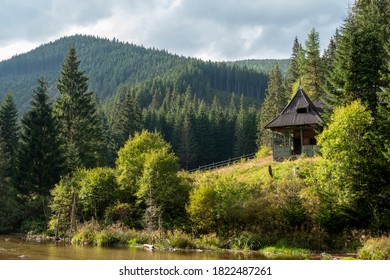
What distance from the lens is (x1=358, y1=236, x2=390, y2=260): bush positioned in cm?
2292

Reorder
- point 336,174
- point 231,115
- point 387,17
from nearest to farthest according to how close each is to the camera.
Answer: point 336,174, point 387,17, point 231,115

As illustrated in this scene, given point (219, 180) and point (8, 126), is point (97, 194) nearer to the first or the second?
point (219, 180)

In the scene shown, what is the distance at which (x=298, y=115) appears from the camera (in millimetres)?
44062

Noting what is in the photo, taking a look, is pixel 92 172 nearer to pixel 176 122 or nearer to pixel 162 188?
pixel 162 188

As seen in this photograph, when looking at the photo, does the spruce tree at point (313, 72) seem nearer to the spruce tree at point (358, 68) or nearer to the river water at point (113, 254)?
the spruce tree at point (358, 68)

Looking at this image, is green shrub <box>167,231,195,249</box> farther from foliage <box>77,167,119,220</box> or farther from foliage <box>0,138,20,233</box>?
foliage <box>0,138,20,233</box>

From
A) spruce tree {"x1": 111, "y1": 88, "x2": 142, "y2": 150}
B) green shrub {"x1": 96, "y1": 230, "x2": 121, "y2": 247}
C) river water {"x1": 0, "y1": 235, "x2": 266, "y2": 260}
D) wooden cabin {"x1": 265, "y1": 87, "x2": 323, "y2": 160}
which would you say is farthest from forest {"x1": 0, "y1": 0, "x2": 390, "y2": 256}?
spruce tree {"x1": 111, "y1": 88, "x2": 142, "y2": 150}

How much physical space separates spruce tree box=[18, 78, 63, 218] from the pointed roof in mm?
22884

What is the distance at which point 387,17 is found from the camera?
48062mm

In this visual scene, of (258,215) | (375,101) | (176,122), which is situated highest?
(176,122)

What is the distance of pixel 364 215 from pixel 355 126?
5.76 metres

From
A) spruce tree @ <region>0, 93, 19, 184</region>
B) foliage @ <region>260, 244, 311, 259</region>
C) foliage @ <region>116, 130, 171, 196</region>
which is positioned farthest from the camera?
spruce tree @ <region>0, 93, 19, 184</region>

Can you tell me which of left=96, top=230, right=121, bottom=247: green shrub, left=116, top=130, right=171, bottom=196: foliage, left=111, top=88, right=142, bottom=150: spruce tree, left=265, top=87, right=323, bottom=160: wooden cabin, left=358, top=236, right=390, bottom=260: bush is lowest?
left=96, top=230, right=121, bottom=247: green shrub

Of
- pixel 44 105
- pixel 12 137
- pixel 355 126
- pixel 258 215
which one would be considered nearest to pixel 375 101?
pixel 355 126
